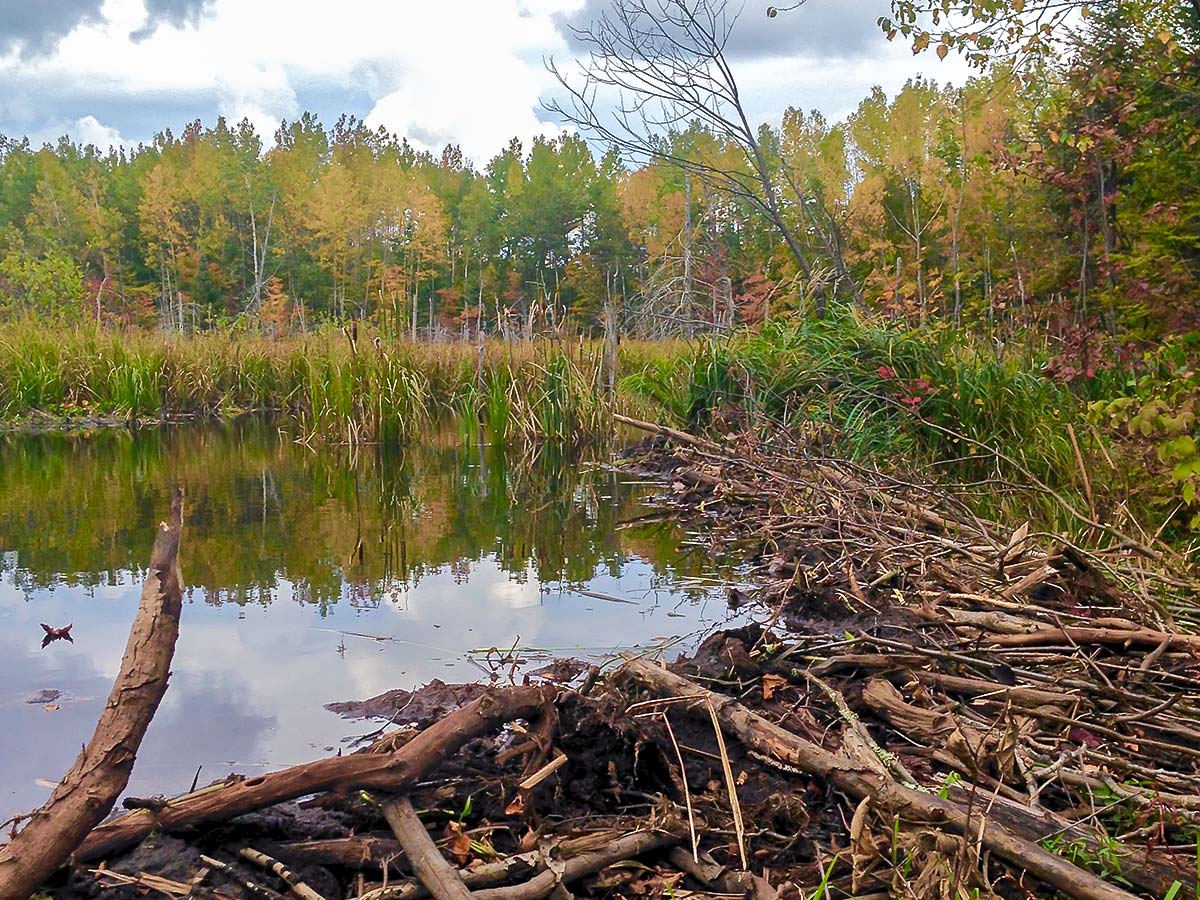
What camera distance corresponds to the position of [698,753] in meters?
2.12

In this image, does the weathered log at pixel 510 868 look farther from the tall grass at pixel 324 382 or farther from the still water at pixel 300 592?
the tall grass at pixel 324 382

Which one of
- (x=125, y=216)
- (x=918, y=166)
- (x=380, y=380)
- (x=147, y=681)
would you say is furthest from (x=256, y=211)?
(x=147, y=681)

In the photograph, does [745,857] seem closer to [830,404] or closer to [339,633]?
[339,633]

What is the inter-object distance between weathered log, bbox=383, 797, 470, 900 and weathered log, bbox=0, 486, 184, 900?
0.45 meters

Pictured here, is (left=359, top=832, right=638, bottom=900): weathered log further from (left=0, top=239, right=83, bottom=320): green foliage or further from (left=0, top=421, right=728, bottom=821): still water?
(left=0, top=239, right=83, bottom=320): green foliage

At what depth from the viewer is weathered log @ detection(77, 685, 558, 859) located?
1656 mm

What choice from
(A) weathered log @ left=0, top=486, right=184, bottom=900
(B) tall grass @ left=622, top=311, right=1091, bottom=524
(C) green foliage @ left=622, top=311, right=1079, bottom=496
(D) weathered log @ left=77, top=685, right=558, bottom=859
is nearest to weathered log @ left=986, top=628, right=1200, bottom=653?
(D) weathered log @ left=77, top=685, right=558, bottom=859

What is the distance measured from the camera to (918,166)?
35.4m

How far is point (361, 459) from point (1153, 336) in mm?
6266

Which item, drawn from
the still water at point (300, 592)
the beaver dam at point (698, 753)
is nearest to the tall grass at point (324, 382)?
the still water at point (300, 592)

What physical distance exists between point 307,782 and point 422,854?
0.24m

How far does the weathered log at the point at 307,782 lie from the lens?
5.43ft

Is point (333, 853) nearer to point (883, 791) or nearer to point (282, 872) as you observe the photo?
point (282, 872)

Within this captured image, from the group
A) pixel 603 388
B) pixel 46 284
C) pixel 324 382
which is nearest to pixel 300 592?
pixel 603 388
